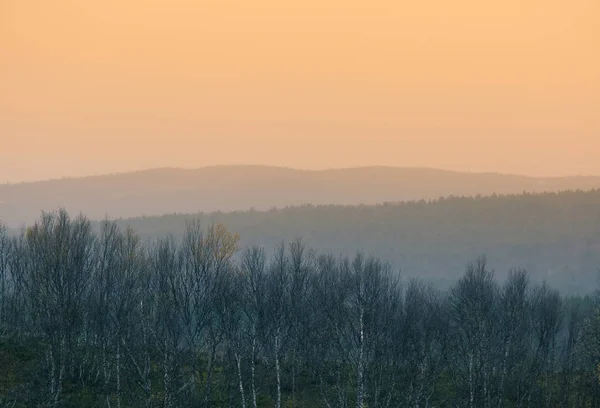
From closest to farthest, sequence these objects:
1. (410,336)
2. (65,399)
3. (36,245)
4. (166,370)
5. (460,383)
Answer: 1. (166,370)
2. (65,399)
3. (36,245)
4. (410,336)
5. (460,383)

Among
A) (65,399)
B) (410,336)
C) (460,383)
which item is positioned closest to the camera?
(65,399)

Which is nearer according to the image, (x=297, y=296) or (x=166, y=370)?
(x=166, y=370)

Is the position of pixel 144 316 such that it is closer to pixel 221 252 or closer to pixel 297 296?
pixel 221 252

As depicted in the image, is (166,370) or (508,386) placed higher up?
(166,370)

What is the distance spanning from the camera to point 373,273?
238 ft

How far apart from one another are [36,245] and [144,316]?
502 inches

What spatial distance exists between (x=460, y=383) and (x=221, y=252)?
32.2m

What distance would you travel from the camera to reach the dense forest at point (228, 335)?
2494 inches

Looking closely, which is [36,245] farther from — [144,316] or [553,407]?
[553,407]

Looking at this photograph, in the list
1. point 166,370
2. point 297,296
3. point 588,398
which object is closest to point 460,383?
point 588,398

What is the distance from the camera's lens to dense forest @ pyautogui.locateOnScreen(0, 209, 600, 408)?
208ft

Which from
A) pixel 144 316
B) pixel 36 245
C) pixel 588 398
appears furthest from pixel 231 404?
pixel 588 398

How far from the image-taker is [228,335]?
68625 millimetres

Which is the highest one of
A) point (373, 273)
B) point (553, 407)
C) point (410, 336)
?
point (373, 273)
